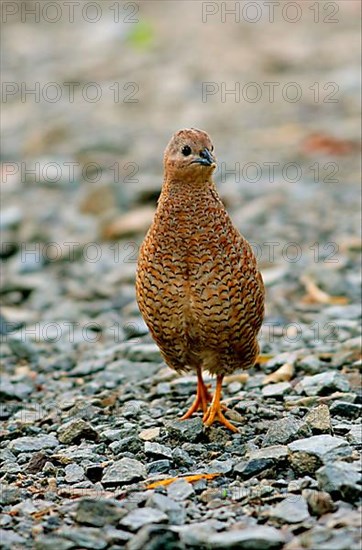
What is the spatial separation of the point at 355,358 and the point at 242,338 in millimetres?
1374

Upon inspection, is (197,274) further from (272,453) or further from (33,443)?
(33,443)

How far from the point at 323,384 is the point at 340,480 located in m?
1.86

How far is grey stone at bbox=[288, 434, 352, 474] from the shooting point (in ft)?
16.0

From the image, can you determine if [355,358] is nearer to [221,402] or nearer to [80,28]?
[221,402]

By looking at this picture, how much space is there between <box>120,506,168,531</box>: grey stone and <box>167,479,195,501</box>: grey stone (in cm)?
22

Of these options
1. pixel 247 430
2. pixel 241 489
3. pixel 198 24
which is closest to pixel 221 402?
pixel 247 430

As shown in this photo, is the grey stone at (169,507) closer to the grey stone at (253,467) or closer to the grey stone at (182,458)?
the grey stone at (253,467)

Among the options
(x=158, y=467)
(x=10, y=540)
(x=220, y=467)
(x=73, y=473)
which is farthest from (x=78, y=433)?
(x=10, y=540)

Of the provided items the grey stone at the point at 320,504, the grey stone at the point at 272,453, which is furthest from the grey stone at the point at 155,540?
the grey stone at the point at 272,453

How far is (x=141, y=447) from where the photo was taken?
5.57 m

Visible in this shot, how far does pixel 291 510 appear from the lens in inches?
175

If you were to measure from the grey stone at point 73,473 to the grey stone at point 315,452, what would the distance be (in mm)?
1048

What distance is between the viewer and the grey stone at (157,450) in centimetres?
537

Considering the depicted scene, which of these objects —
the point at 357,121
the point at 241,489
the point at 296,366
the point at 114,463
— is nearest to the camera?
the point at 241,489
